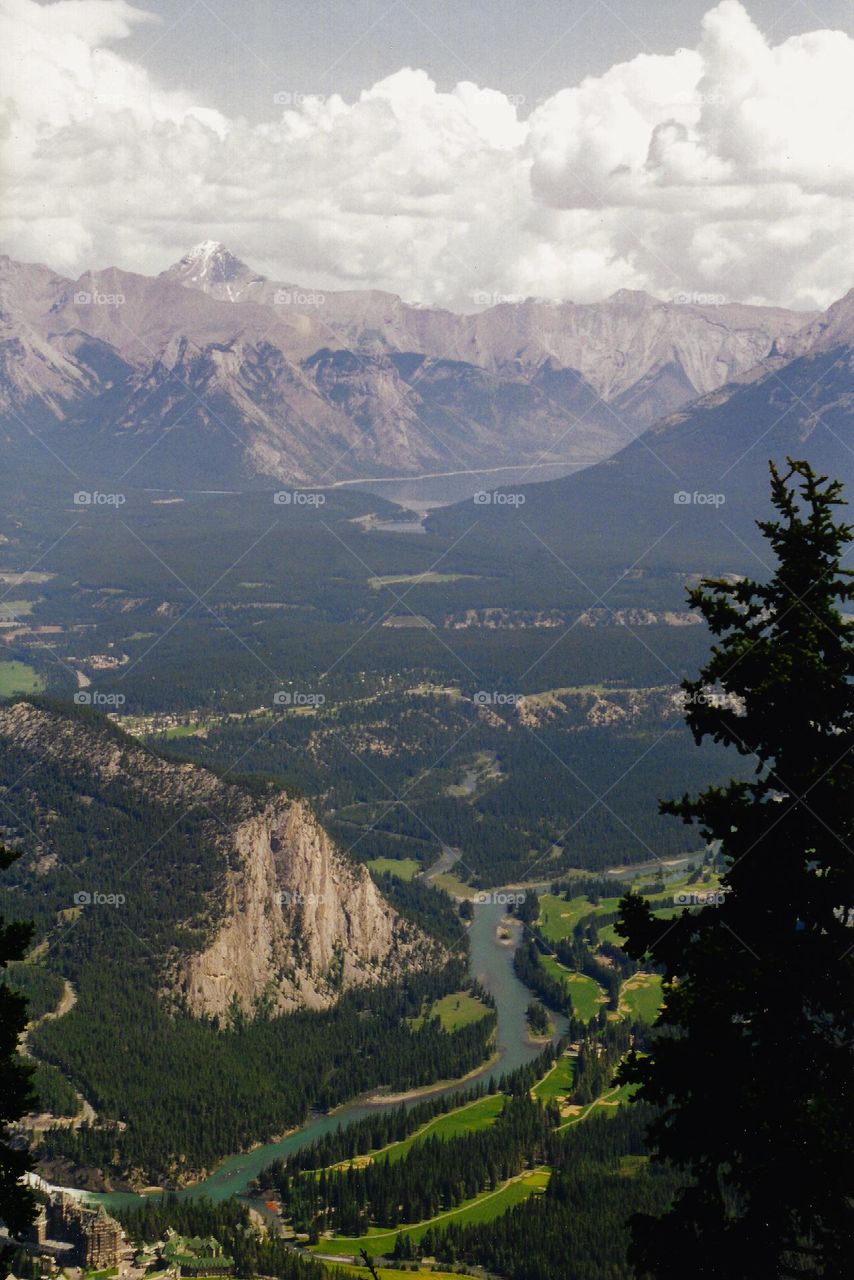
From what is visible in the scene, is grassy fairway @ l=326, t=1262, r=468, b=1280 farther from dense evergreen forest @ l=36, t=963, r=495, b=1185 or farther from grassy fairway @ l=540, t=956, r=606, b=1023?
grassy fairway @ l=540, t=956, r=606, b=1023

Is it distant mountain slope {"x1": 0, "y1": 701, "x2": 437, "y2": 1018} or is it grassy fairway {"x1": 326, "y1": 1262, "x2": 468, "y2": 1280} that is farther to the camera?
distant mountain slope {"x1": 0, "y1": 701, "x2": 437, "y2": 1018}

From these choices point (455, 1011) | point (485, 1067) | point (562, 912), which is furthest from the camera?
point (562, 912)

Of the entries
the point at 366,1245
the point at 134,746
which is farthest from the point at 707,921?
the point at 134,746

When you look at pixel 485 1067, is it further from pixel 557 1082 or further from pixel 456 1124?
pixel 456 1124

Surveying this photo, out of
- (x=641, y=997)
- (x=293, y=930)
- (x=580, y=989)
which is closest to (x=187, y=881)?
(x=293, y=930)

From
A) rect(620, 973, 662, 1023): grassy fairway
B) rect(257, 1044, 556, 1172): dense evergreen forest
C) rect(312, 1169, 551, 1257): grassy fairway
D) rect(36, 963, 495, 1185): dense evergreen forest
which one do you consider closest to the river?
rect(36, 963, 495, 1185): dense evergreen forest

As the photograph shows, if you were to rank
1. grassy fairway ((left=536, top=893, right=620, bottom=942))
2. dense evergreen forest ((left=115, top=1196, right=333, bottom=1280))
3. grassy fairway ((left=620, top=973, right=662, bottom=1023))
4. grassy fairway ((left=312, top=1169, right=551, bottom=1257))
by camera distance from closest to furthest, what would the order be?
dense evergreen forest ((left=115, top=1196, right=333, bottom=1280)) → grassy fairway ((left=312, top=1169, right=551, bottom=1257)) → grassy fairway ((left=620, top=973, right=662, bottom=1023)) → grassy fairway ((left=536, top=893, right=620, bottom=942))

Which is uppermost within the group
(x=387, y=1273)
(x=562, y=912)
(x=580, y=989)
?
(x=562, y=912)
